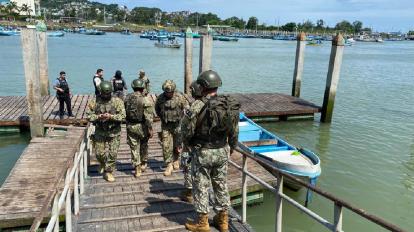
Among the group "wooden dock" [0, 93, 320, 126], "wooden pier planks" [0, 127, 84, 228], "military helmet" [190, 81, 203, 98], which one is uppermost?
"military helmet" [190, 81, 203, 98]

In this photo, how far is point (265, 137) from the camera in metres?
12.4

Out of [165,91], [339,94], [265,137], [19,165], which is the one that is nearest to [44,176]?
[19,165]

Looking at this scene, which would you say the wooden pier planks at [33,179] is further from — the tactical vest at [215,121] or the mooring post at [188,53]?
the mooring post at [188,53]

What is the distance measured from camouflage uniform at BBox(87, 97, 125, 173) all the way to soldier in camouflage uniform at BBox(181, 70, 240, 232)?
2449 millimetres

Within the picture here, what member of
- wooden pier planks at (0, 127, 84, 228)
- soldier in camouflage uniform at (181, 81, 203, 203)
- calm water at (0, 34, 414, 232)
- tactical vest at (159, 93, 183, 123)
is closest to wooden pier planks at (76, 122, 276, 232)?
soldier in camouflage uniform at (181, 81, 203, 203)

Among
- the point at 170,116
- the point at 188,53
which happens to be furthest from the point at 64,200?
the point at 188,53

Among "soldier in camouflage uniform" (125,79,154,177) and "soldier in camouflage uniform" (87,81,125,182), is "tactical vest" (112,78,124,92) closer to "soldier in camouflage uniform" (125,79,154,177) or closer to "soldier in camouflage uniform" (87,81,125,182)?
"soldier in camouflage uniform" (125,79,154,177)

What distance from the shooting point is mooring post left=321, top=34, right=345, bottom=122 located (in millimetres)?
17453

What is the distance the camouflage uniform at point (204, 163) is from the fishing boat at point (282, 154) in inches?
187

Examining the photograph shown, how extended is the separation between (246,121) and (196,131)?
874 cm

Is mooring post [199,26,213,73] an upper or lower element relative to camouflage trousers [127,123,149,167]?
upper

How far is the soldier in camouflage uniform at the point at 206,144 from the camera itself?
4672 millimetres

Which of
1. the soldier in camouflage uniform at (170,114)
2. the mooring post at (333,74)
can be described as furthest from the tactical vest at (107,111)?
the mooring post at (333,74)

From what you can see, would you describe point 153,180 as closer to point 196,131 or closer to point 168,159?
point 168,159
